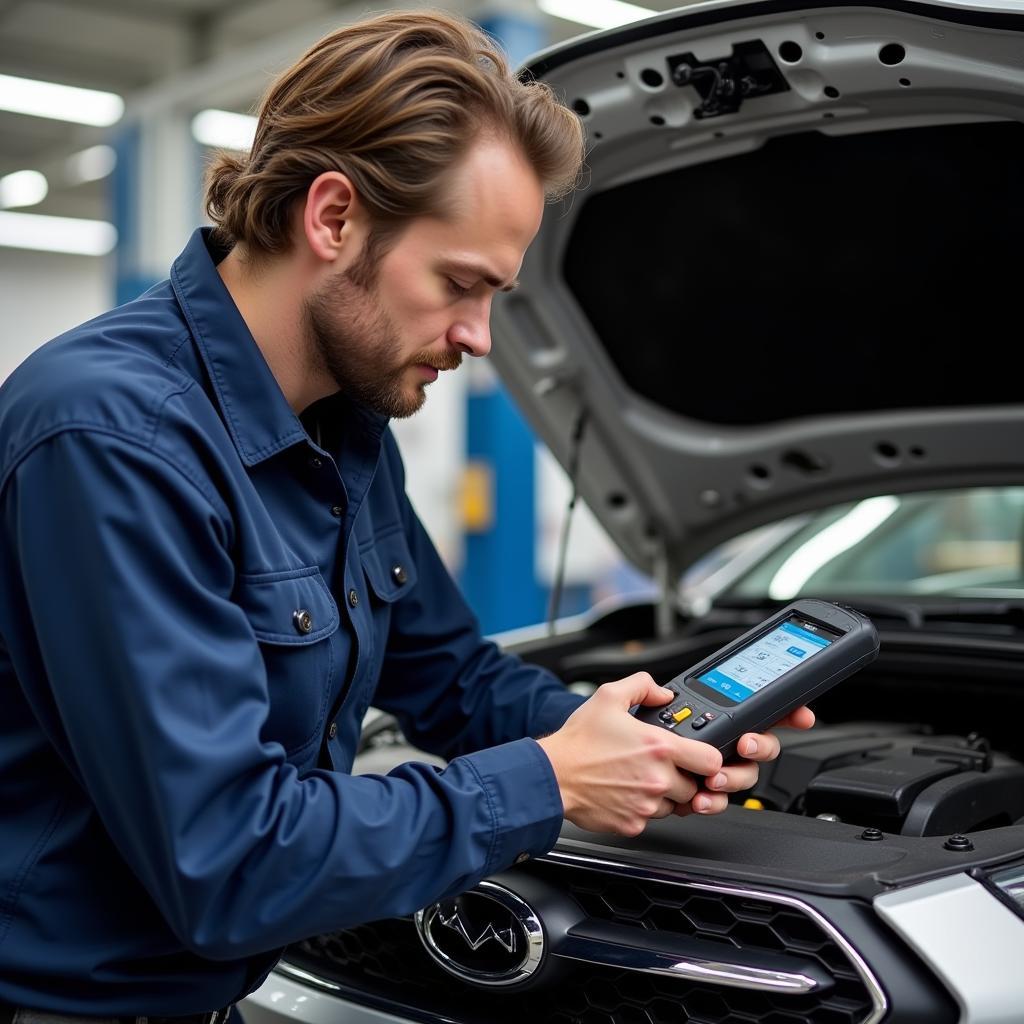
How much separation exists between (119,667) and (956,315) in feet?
5.16

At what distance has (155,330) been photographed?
120 cm

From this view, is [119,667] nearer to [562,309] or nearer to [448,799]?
[448,799]

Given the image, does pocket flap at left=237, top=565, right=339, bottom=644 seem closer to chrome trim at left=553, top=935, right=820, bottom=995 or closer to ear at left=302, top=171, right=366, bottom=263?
ear at left=302, top=171, right=366, bottom=263

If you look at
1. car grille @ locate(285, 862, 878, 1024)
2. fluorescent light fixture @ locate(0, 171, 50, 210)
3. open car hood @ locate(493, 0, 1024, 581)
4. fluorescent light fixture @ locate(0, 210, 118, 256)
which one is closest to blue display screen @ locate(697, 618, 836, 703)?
car grille @ locate(285, 862, 878, 1024)

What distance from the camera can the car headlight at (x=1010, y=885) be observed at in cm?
121

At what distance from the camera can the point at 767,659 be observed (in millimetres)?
1356

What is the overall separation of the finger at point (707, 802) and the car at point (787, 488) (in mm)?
72

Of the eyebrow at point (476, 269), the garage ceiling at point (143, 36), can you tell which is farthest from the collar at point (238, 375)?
the garage ceiling at point (143, 36)

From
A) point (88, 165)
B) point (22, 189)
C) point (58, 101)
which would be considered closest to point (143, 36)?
point (58, 101)

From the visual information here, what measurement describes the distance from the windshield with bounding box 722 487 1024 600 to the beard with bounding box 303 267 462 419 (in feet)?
5.00

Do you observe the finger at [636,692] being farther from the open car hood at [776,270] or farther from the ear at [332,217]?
the open car hood at [776,270]

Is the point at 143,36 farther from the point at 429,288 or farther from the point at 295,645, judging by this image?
the point at 295,645

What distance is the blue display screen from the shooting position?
131 cm

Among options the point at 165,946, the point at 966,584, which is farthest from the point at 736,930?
the point at 966,584
